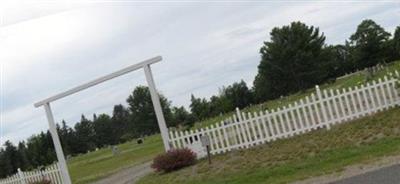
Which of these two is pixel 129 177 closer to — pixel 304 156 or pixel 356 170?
pixel 304 156

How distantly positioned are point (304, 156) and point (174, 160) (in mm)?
4674

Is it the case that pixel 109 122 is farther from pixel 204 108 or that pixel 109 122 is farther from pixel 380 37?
pixel 380 37

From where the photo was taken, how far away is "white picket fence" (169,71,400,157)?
17.5m

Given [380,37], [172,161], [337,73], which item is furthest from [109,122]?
[172,161]

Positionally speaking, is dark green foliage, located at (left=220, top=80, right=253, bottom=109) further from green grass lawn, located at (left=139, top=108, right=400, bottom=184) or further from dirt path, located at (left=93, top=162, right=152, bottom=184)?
green grass lawn, located at (left=139, top=108, right=400, bottom=184)

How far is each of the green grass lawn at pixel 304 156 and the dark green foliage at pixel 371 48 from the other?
59.9m

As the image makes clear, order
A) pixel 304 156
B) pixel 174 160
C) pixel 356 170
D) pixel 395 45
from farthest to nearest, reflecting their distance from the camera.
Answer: pixel 395 45, pixel 174 160, pixel 304 156, pixel 356 170

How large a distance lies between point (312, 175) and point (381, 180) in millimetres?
2318

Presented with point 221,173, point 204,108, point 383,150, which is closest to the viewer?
point 383,150

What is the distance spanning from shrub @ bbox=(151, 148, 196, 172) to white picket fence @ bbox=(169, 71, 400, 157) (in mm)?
627

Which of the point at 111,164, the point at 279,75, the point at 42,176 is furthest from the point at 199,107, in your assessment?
the point at 42,176

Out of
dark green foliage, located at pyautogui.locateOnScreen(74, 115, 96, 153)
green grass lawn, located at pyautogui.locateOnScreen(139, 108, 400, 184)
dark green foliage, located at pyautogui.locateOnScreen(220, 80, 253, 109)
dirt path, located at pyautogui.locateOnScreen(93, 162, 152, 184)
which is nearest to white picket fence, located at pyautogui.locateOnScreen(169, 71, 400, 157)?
green grass lawn, located at pyautogui.locateOnScreen(139, 108, 400, 184)

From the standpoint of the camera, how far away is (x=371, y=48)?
252 ft

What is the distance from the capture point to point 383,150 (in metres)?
12.4
